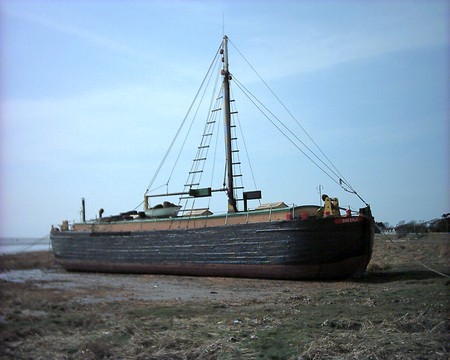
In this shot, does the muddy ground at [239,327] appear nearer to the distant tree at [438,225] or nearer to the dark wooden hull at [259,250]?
the distant tree at [438,225]

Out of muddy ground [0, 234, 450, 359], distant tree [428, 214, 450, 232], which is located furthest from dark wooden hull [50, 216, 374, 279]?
muddy ground [0, 234, 450, 359]

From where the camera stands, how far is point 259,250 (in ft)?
63.2

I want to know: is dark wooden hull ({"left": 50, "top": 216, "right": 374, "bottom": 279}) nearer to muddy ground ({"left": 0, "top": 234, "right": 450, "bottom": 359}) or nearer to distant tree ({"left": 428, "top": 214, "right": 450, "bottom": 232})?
distant tree ({"left": 428, "top": 214, "right": 450, "bottom": 232})

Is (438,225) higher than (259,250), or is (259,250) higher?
(438,225)

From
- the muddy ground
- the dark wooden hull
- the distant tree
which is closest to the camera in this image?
the muddy ground

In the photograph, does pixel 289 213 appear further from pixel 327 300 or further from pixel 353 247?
pixel 327 300

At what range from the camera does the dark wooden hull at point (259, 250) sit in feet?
58.4

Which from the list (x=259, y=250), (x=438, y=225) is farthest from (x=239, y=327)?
(x=259, y=250)

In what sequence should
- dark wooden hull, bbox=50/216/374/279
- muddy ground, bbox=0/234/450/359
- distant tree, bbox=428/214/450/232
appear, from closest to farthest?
muddy ground, bbox=0/234/450/359 < distant tree, bbox=428/214/450/232 < dark wooden hull, bbox=50/216/374/279

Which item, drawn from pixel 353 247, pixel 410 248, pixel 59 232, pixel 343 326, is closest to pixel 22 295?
pixel 343 326

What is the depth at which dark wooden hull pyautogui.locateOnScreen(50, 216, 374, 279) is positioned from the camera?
17.8 m

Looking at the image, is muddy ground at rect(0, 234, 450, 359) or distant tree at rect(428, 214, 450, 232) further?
distant tree at rect(428, 214, 450, 232)

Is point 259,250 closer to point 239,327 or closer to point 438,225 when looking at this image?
point 438,225

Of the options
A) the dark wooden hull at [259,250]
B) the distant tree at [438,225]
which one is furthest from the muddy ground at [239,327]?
the dark wooden hull at [259,250]
